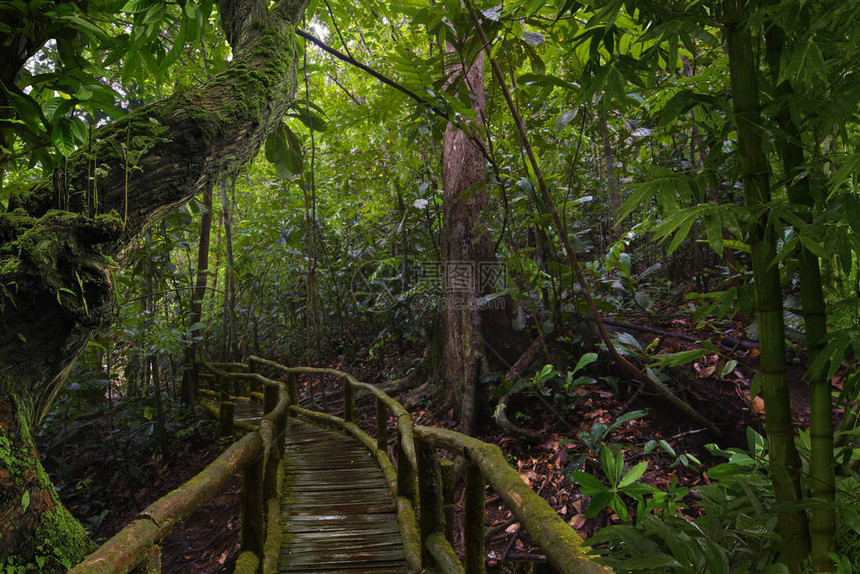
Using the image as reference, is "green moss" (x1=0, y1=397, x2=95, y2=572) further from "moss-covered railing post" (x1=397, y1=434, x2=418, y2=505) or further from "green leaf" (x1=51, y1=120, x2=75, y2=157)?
"moss-covered railing post" (x1=397, y1=434, x2=418, y2=505)

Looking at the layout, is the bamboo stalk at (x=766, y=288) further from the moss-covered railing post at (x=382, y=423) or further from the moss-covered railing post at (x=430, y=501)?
the moss-covered railing post at (x=382, y=423)

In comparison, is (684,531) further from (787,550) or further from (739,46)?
(739,46)

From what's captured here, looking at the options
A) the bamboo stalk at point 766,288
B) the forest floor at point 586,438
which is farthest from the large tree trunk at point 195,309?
the bamboo stalk at point 766,288

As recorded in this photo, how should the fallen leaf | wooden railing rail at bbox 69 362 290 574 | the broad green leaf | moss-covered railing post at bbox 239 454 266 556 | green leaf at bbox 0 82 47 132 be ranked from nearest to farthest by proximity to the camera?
1. the broad green leaf
2. wooden railing rail at bbox 69 362 290 574
3. green leaf at bbox 0 82 47 132
4. moss-covered railing post at bbox 239 454 266 556
5. the fallen leaf

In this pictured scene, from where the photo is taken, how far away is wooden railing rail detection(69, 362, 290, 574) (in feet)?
4.30

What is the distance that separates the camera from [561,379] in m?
4.62

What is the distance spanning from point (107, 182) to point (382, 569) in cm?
269

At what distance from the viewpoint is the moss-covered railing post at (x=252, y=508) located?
2463 mm

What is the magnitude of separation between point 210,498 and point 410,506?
1844 millimetres

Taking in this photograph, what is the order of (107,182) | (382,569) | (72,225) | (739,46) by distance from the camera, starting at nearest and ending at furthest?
(739,46)
(72,225)
(107,182)
(382,569)

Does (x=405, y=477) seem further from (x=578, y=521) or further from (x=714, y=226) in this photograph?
(x=714, y=226)

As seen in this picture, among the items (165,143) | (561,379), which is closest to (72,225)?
(165,143)

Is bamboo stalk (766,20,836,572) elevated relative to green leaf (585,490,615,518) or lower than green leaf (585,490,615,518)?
elevated

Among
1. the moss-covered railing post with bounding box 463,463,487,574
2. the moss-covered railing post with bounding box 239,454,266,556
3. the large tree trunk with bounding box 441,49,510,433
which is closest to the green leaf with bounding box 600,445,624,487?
the moss-covered railing post with bounding box 463,463,487,574
